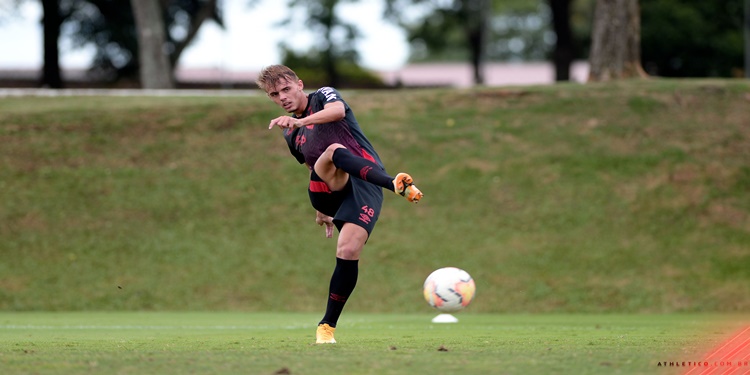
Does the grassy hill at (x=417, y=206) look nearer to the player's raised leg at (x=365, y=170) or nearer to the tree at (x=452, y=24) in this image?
the player's raised leg at (x=365, y=170)

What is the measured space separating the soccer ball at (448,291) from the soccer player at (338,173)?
370cm

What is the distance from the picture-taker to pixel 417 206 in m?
22.9

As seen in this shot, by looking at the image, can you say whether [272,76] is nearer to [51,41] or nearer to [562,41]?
[562,41]

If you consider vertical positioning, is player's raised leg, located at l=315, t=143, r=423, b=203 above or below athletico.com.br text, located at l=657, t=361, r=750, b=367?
above

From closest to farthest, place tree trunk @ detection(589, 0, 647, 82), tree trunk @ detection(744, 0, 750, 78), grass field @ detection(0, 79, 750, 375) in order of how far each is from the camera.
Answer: grass field @ detection(0, 79, 750, 375) → tree trunk @ detection(589, 0, 647, 82) → tree trunk @ detection(744, 0, 750, 78)

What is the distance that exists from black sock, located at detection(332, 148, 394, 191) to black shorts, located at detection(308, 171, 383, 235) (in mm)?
323

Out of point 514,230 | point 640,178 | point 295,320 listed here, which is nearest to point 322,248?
point 514,230

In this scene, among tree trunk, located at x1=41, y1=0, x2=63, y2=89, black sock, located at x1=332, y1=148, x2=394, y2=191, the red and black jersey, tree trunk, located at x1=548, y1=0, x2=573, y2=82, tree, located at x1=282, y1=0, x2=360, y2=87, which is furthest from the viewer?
tree, located at x1=282, y1=0, x2=360, y2=87

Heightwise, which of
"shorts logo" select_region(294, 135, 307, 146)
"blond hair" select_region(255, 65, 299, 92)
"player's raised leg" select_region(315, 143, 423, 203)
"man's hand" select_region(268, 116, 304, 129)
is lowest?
"player's raised leg" select_region(315, 143, 423, 203)

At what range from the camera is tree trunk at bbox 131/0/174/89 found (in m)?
35.1

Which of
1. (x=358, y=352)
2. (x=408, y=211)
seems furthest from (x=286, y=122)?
(x=408, y=211)

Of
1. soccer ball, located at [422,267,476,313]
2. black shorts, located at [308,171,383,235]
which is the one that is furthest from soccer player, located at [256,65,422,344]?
soccer ball, located at [422,267,476,313]

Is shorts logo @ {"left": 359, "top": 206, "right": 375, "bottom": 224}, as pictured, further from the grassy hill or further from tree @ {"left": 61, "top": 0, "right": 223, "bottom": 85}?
Result: tree @ {"left": 61, "top": 0, "right": 223, "bottom": 85}

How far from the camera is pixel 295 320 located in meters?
15.9
